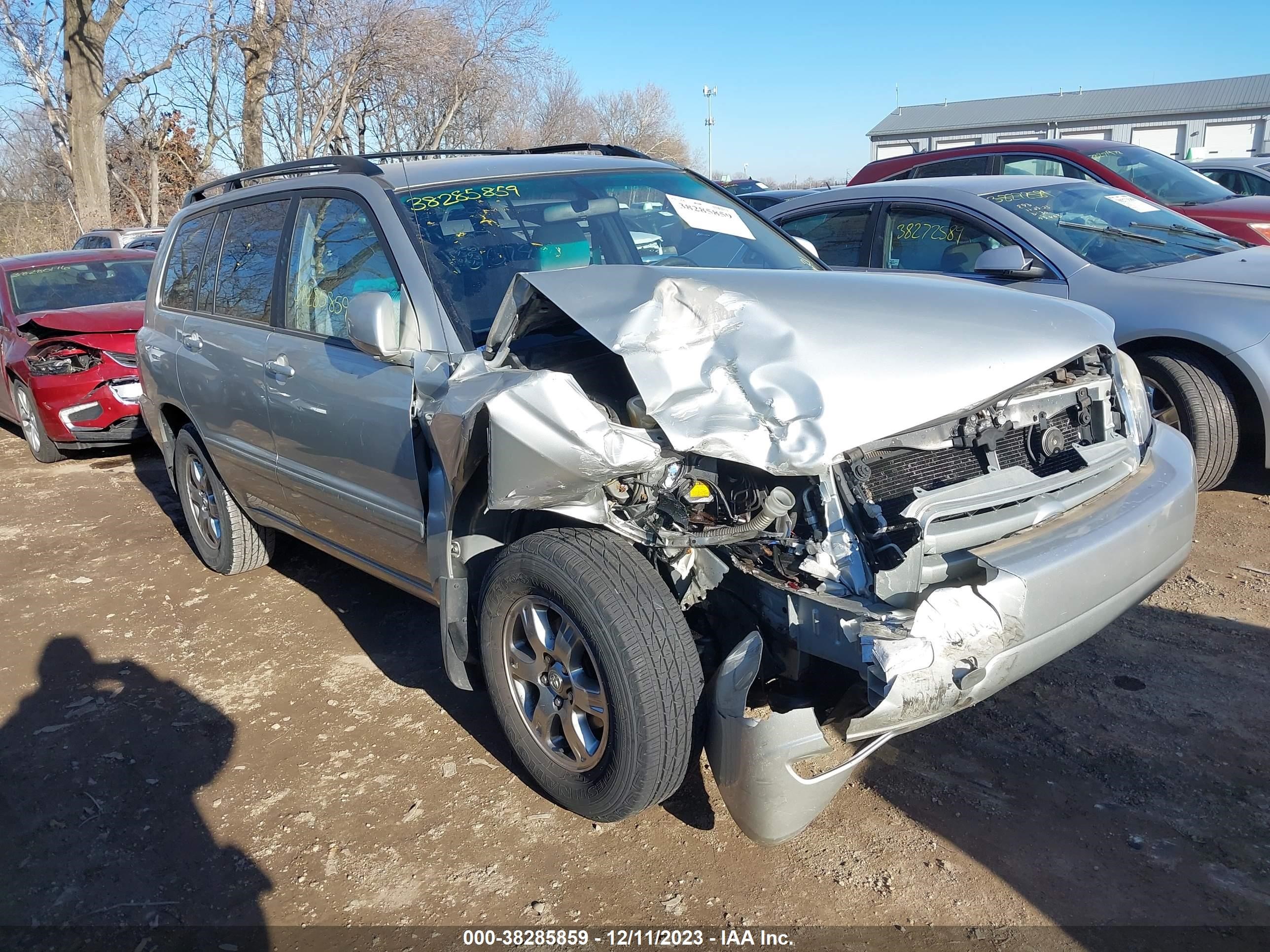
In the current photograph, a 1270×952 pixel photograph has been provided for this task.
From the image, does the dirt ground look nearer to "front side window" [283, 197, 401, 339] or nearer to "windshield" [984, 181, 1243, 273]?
"front side window" [283, 197, 401, 339]

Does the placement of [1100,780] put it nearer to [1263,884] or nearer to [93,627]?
[1263,884]

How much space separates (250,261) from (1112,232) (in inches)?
180

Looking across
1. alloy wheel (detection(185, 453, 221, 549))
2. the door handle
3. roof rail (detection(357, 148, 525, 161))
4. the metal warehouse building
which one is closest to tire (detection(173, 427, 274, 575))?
alloy wheel (detection(185, 453, 221, 549))

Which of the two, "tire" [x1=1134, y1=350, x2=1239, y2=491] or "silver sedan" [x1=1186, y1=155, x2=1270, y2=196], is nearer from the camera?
"tire" [x1=1134, y1=350, x2=1239, y2=491]

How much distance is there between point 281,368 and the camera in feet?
12.3

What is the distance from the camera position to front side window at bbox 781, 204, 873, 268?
5.84 metres

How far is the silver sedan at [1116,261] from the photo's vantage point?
4.51 m

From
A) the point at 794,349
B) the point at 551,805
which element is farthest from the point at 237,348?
the point at 794,349

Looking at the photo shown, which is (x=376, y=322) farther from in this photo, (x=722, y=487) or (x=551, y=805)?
(x=551, y=805)

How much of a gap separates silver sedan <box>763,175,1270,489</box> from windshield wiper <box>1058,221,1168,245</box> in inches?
0.4

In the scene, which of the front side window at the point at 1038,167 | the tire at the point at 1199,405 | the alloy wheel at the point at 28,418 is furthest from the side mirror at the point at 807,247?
the alloy wheel at the point at 28,418

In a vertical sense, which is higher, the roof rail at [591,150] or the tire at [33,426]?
the roof rail at [591,150]

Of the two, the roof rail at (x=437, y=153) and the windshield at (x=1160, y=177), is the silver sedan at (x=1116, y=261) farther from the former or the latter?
the roof rail at (x=437, y=153)

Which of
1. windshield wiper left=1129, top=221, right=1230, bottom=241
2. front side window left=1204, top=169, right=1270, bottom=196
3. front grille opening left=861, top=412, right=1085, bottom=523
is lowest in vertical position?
front grille opening left=861, top=412, right=1085, bottom=523
